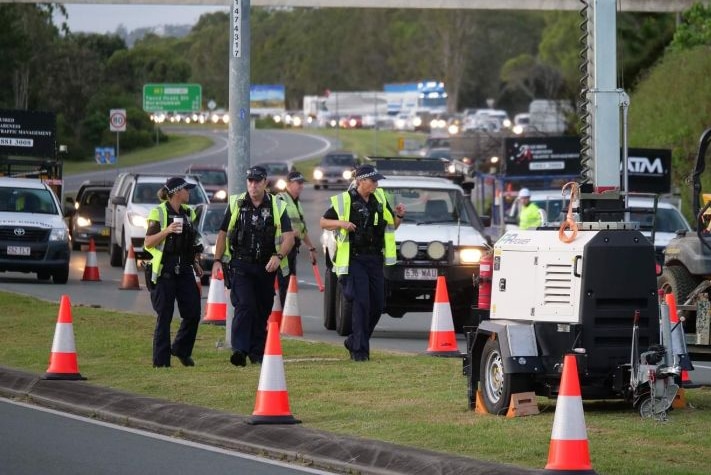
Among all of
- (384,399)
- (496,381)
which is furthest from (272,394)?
(496,381)

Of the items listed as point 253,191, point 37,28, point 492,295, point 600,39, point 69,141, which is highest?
point 37,28

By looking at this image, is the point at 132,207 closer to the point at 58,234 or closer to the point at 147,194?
the point at 147,194

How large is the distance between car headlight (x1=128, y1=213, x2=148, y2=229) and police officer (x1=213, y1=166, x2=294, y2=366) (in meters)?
17.0

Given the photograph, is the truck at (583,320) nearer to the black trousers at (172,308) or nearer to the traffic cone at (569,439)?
the traffic cone at (569,439)

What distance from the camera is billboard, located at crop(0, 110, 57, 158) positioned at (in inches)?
1581

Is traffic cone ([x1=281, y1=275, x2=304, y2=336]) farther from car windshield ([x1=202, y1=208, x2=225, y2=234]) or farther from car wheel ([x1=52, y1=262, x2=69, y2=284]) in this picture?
car windshield ([x1=202, y1=208, x2=225, y2=234])

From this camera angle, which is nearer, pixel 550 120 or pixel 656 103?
pixel 656 103

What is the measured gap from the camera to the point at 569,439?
9.72 metres

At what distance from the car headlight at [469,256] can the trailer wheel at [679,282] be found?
245 centimetres

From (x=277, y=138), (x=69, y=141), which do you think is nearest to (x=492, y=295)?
(x=69, y=141)

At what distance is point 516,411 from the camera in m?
12.0

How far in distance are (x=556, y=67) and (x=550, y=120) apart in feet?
90.0

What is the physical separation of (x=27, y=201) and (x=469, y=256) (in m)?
11.8

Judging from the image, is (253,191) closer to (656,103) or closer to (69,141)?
(656,103)
